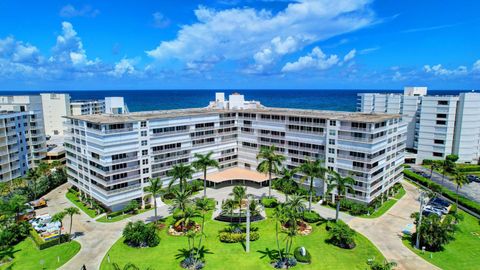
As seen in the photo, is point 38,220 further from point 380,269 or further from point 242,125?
point 380,269

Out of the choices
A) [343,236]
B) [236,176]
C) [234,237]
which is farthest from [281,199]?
[343,236]

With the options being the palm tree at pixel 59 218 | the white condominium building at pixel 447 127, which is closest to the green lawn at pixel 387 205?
the white condominium building at pixel 447 127

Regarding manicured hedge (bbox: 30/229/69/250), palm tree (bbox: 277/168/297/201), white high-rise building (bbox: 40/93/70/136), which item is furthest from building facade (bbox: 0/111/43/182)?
palm tree (bbox: 277/168/297/201)

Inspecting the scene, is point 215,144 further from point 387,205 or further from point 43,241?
point 43,241

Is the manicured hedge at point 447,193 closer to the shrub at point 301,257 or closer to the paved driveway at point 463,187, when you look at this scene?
the paved driveway at point 463,187

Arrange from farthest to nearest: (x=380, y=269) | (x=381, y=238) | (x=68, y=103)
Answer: (x=68, y=103), (x=381, y=238), (x=380, y=269)

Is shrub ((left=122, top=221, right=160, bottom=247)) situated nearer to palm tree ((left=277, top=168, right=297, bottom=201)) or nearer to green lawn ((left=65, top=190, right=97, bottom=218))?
green lawn ((left=65, top=190, right=97, bottom=218))

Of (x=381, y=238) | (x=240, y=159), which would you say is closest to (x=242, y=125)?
(x=240, y=159)
